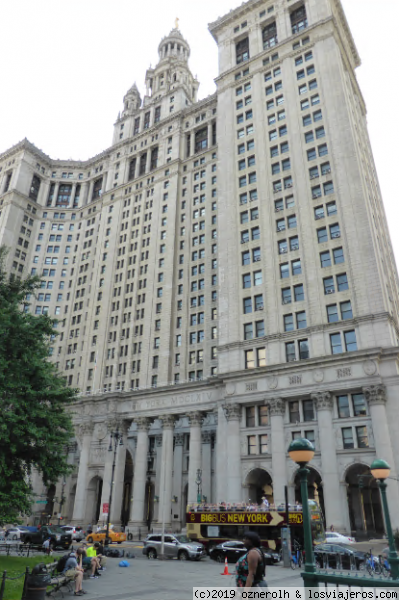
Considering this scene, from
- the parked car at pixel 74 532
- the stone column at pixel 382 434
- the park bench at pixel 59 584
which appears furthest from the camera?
the parked car at pixel 74 532

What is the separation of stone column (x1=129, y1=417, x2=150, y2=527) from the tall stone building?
7.3 inches

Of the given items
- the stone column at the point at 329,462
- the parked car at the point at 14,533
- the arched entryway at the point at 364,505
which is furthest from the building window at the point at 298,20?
the parked car at the point at 14,533

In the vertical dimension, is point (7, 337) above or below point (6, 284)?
below

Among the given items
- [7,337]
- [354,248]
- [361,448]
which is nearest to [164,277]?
[354,248]

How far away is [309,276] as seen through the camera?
161ft

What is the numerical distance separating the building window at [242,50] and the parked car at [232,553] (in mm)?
72062

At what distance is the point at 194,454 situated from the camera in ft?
168

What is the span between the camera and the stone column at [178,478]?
64.2m

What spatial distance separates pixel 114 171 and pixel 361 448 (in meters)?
78.0

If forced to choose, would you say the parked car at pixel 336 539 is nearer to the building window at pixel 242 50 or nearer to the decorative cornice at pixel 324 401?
the decorative cornice at pixel 324 401

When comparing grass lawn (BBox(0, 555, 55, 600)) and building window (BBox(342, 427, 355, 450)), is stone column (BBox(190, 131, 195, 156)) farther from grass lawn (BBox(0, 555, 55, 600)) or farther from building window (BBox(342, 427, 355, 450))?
grass lawn (BBox(0, 555, 55, 600))

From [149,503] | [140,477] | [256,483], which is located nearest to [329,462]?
[256,483]

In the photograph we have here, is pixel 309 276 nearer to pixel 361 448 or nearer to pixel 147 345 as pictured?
pixel 361 448

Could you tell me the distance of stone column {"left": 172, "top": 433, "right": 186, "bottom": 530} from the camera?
64.2 meters
